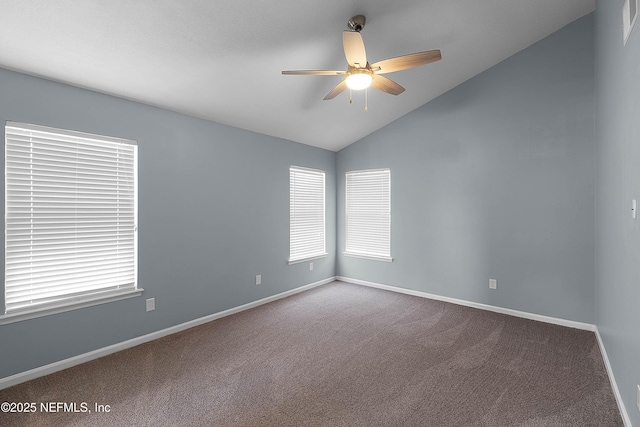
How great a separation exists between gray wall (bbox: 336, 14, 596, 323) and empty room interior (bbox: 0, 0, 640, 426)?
3 centimetres

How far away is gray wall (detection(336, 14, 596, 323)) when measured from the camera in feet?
11.2

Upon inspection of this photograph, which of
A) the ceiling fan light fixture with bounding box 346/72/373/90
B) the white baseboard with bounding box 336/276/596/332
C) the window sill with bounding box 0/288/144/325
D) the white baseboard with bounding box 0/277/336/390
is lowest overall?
the white baseboard with bounding box 0/277/336/390

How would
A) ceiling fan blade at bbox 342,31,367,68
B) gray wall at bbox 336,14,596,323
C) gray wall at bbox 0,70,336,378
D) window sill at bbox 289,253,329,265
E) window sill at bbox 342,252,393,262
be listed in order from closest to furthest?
ceiling fan blade at bbox 342,31,367,68, gray wall at bbox 0,70,336,378, gray wall at bbox 336,14,596,323, window sill at bbox 289,253,329,265, window sill at bbox 342,252,393,262

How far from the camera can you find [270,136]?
443cm

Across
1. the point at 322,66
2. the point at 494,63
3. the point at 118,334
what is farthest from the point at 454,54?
the point at 118,334

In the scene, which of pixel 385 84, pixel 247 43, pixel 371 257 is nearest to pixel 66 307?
pixel 247 43

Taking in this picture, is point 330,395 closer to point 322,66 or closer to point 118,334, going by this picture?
point 118,334

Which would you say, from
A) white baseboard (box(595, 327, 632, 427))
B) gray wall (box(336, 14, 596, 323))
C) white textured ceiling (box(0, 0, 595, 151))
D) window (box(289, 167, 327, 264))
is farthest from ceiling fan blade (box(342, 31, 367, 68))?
white baseboard (box(595, 327, 632, 427))

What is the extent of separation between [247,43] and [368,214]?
331cm

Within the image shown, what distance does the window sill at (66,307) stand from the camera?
2385mm

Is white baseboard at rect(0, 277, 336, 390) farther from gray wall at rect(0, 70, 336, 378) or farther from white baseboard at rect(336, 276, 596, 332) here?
white baseboard at rect(336, 276, 596, 332)

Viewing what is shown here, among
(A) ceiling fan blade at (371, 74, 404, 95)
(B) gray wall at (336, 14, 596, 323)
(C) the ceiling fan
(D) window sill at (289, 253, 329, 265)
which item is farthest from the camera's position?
(D) window sill at (289, 253, 329, 265)

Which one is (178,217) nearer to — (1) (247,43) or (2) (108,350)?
(2) (108,350)

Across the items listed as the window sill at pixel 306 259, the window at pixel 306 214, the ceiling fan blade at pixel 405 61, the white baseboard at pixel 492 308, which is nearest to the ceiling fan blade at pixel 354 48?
the ceiling fan blade at pixel 405 61
